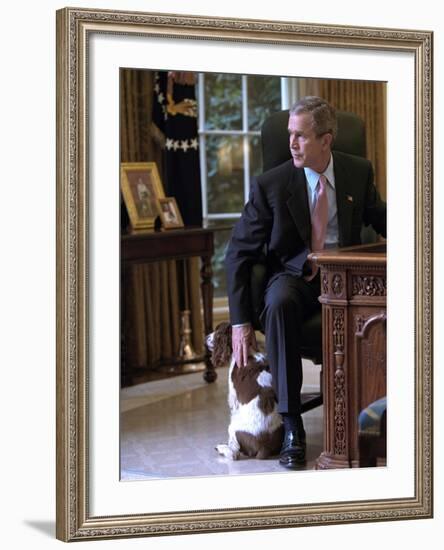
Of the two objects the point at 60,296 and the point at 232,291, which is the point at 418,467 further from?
the point at 60,296

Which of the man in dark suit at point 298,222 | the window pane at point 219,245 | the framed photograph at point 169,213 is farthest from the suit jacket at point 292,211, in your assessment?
the framed photograph at point 169,213

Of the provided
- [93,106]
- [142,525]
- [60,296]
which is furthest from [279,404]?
[93,106]

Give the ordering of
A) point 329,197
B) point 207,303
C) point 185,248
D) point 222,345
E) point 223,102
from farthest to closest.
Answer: point 185,248 < point 207,303 < point 223,102 < point 222,345 < point 329,197

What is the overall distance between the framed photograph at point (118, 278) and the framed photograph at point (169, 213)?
5.40 ft

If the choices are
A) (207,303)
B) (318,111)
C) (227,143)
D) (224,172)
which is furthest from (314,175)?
(227,143)

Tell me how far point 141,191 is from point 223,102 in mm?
564

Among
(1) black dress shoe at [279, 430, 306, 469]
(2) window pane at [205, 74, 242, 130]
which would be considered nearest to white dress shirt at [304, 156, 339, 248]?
(2) window pane at [205, 74, 242, 130]

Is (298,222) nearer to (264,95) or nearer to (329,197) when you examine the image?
(329,197)

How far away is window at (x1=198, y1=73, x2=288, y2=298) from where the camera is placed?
150 inches

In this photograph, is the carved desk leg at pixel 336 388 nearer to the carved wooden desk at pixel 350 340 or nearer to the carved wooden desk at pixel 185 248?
the carved wooden desk at pixel 350 340

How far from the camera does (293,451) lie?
3545mm

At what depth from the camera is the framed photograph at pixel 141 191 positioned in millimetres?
4266

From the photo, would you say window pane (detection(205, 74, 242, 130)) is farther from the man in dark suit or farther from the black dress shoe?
the black dress shoe

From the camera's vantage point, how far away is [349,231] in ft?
11.7
